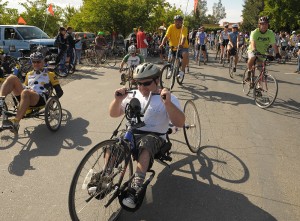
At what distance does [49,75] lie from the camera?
586cm

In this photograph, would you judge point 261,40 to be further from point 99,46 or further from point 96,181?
point 99,46

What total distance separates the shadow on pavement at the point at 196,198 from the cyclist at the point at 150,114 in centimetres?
55

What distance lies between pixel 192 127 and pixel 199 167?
2.17 ft

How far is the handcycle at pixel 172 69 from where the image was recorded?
28.1 ft

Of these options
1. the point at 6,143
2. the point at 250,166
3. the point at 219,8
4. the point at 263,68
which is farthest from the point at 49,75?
the point at 219,8

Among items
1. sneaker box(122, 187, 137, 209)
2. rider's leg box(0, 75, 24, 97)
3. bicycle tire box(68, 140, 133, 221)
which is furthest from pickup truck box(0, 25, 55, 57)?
sneaker box(122, 187, 137, 209)

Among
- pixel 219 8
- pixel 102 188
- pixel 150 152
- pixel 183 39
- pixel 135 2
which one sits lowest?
pixel 102 188

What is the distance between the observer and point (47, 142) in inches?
199

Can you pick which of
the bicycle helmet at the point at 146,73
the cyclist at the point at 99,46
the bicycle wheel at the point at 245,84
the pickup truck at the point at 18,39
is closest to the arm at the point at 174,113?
the bicycle helmet at the point at 146,73

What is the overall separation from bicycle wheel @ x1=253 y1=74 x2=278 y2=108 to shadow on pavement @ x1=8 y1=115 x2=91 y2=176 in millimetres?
4152

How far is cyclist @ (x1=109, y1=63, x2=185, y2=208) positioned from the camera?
9.93 feet

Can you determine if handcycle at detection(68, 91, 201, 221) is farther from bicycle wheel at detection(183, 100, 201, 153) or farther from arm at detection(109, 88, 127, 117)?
bicycle wheel at detection(183, 100, 201, 153)

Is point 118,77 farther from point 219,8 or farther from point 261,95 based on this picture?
point 219,8

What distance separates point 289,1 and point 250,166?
1188 inches
